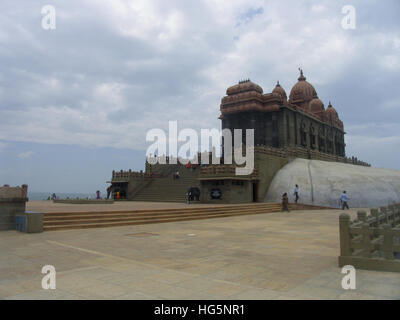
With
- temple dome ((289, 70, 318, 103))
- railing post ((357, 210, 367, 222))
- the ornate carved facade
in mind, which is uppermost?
temple dome ((289, 70, 318, 103))

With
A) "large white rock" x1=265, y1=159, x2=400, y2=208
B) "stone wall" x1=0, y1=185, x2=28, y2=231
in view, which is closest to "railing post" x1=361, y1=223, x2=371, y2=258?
"stone wall" x1=0, y1=185, x2=28, y2=231

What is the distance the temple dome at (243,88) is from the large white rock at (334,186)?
51.7 feet

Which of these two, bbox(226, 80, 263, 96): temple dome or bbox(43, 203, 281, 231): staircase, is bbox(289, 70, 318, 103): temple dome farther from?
bbox(43, 203, 281, 231): staircase

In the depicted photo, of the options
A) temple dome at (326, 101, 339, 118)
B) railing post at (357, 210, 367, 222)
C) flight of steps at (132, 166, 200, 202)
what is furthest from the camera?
temple dome at (326, 101, 339, 118)

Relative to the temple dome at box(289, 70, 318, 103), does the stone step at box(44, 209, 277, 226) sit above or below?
below

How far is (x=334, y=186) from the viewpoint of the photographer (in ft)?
100

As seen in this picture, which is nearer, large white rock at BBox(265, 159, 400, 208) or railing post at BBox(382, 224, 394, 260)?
railing post at BBox(382, 224, 394, 260)

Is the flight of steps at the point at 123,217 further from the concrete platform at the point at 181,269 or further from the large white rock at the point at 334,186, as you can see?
the large white rock at the point at 334,186

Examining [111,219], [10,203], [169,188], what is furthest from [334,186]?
[10,203]

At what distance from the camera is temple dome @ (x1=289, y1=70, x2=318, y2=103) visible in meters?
55.5

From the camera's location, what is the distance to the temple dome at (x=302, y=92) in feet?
182

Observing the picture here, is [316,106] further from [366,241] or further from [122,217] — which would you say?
[366,241]

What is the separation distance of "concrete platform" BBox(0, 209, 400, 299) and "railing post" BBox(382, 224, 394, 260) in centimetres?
42

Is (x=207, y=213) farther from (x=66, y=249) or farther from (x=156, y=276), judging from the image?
(x=156, y=276)
